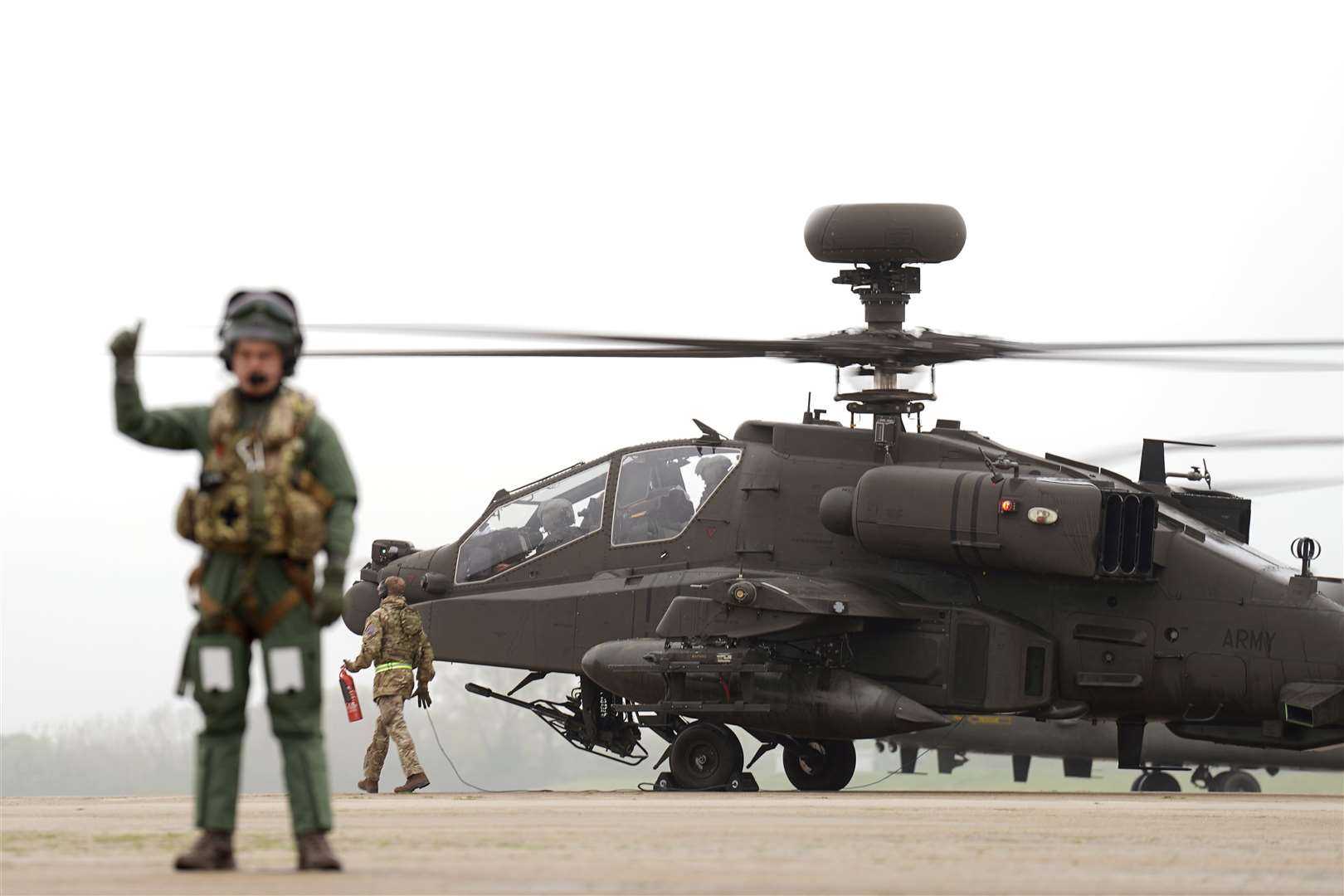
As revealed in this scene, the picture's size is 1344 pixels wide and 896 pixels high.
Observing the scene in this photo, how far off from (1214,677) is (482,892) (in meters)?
9.99

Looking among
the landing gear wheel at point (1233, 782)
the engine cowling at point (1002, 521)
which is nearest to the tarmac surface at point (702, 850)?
the engine cowling at point (1002, 521)

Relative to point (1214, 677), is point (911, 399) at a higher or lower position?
higher

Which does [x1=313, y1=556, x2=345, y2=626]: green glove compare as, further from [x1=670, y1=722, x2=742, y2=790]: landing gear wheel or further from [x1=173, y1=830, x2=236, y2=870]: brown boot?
[x1=670, y1=722, x2=742, y2=790]: landing gear wheel

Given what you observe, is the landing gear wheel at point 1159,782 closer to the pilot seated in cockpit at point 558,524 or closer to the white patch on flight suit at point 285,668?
the pilot seated in cockpit at point 558,524

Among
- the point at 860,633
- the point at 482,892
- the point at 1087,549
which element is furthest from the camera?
the point at 860,633

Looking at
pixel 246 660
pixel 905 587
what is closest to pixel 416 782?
pixel 905 587

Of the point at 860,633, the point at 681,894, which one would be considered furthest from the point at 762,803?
the point at 681,894

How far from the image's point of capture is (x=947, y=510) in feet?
45.7

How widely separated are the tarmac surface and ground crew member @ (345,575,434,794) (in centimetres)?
472

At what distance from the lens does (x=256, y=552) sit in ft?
20.0

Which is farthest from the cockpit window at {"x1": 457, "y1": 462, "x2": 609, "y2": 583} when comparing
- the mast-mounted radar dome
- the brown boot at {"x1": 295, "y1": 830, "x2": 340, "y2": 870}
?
the brown boot at {"x1": 295, "y1": 830, "x2": 340, "y2": 870}

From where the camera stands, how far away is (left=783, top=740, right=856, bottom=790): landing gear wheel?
1555 centimetres

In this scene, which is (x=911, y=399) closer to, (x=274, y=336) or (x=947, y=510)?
(x=947, y=510)

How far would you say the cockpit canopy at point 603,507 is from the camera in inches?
604
